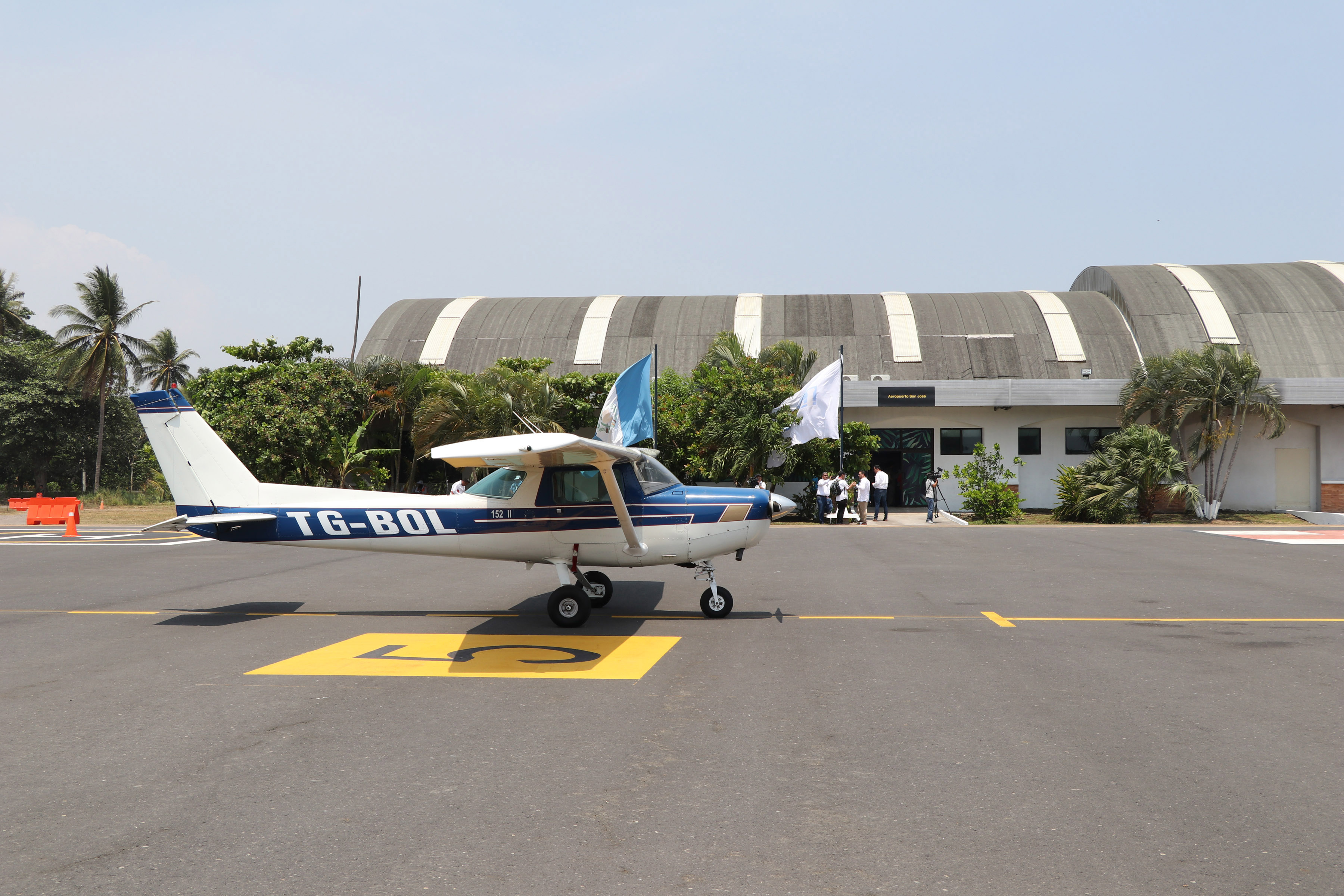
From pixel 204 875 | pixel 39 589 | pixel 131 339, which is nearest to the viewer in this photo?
pixel 204 875

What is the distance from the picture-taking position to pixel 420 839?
420 centimetres

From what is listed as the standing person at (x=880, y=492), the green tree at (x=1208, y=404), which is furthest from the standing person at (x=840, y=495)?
the green tree at (x=1208, y=404)

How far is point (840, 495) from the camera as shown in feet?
95.0

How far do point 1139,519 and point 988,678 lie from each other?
26.1 metres

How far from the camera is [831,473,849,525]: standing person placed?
95.0ft

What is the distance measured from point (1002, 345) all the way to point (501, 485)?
33032mm

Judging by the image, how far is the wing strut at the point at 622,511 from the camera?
1017 centimetres

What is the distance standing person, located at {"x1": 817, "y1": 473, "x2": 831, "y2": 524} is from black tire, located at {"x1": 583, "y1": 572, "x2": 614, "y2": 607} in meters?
18.2

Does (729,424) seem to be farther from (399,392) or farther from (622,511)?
(622,511)

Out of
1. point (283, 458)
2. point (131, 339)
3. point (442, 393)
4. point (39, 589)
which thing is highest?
point (131, 339)

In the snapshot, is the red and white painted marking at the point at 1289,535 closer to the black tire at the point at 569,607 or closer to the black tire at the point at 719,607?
the black tire at the point at 719,607

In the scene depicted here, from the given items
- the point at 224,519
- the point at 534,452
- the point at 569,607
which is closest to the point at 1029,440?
the point at 569,607

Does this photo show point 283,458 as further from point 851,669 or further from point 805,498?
point 851,669

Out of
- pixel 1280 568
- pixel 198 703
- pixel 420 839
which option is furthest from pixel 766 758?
pixel 1280 568
